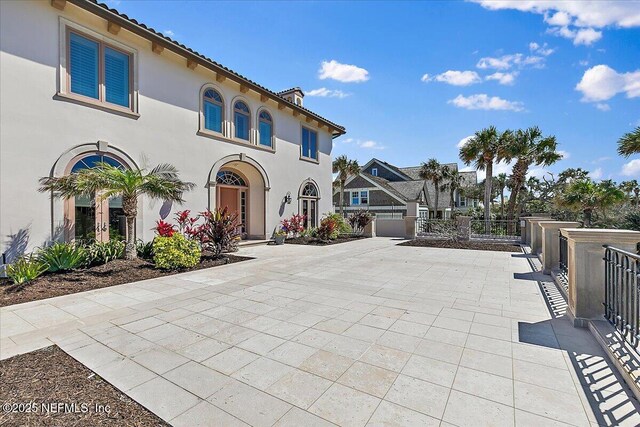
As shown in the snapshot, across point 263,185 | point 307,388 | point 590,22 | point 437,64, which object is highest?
point 437,64

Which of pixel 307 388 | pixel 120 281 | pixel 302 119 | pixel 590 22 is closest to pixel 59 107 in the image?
pixel 120 281

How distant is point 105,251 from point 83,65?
16.7ft

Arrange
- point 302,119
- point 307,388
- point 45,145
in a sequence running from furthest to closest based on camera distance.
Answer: point 302,119, point 45,145, point 307,388

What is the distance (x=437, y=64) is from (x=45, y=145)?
1326cm

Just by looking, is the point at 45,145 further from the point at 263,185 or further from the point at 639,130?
the point at 639,130

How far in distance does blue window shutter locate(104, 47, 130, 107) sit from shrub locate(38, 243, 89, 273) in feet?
14.4

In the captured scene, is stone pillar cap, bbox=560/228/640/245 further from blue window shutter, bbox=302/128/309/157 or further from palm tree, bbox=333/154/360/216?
palm tree, bbox=333/154/360/216

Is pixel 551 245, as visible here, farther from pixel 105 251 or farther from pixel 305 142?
pixel 305 142

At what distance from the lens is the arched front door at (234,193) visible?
12906 millimetres

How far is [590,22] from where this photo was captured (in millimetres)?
7500

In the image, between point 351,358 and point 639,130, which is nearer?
point 351,358

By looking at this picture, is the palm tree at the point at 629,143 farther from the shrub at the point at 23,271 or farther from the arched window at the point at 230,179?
the shrub at the point at 23,271

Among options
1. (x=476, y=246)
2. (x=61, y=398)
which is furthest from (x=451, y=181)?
(x=61, y=398)

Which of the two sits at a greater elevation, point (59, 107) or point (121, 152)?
point (59, 107)
